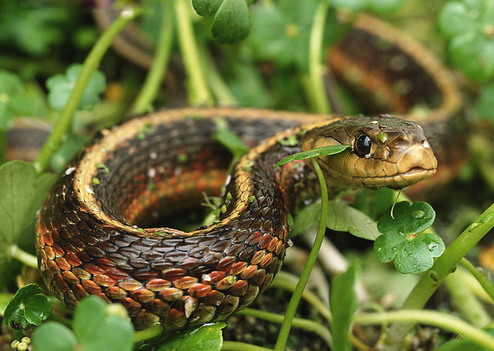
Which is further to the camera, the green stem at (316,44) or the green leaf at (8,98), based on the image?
the green stem at (316,44)

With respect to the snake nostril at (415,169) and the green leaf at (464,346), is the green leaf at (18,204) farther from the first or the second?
the green leaf at (464,346)

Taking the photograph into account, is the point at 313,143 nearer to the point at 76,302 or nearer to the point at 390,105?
the point at 76,302

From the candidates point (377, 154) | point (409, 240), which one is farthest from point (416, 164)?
point (409, 240)

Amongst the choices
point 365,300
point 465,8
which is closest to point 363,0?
point 465,8

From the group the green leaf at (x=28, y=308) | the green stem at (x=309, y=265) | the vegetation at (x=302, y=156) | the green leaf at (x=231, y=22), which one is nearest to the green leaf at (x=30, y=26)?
the vegetation at (x=302, y=156)

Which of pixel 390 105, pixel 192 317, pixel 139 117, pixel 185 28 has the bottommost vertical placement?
pixel 390 105

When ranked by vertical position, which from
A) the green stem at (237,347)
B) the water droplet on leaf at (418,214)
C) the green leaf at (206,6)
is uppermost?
the green leaf at (206,6)

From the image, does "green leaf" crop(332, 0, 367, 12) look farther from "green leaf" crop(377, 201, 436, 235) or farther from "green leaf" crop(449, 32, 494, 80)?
"green leaf" crop(377, 201, 436, 235)
